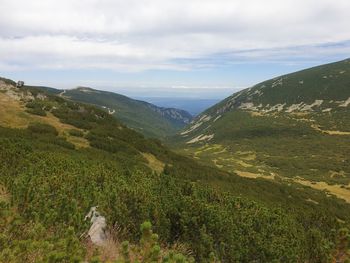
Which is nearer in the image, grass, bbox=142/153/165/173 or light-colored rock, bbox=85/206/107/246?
light-colored rock, bbox=85/206/107/246

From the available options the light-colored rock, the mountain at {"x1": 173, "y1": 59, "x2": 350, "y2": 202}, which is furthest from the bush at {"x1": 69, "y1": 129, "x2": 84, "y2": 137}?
the mountain at {"x1": 173, "y1": 59, "x2": 350, "y2": 202}

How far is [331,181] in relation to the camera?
5416 cm

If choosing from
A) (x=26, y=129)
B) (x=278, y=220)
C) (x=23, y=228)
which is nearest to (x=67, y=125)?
(x=26, y=129)

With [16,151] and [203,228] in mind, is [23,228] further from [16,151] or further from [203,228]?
[16,151]

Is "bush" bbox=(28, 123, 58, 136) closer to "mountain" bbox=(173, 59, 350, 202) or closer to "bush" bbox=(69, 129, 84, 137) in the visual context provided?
"bush" bbox=(69, 129, 84, 137)

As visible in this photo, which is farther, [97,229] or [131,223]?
[131,223]

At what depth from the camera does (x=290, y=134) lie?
109m

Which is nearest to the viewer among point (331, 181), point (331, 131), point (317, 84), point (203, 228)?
point (203, 228)

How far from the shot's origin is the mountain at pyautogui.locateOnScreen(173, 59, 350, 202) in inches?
2502

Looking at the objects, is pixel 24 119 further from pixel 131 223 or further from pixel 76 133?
pixel 131 223

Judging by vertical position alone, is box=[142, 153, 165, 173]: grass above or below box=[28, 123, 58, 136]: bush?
below

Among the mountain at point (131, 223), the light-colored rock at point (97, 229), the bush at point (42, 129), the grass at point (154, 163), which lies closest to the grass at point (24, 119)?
the bush at point (42, 129)

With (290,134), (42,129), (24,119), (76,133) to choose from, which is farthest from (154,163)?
(290,134)

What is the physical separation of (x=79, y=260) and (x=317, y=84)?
165242 mm
